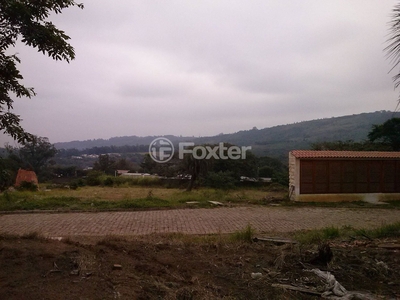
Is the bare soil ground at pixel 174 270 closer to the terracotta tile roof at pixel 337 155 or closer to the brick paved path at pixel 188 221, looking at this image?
the brick paved path at pixel 188 221

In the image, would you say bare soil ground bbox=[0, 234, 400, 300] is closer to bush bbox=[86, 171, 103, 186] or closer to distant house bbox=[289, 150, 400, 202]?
distant house bbox=[289, 150, 400, 202]

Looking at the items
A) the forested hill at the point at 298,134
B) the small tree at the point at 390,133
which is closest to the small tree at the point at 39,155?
the forested hill at the point at 298,134

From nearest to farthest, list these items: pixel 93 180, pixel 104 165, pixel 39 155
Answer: pixel 93 180
pixel 39 155
pixel 104 165

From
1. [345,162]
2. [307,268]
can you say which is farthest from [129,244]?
[345,162]

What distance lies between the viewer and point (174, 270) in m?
4.55

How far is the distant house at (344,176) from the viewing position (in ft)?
55.1

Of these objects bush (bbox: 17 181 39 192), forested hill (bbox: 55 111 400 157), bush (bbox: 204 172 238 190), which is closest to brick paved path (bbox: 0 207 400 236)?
bush (bbox: 17 181 39 192)

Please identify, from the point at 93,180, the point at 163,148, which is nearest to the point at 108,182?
the point at 93,180

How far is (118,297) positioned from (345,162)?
15.9 meters

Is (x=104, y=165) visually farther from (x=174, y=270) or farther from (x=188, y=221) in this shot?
(x=174, y=270)

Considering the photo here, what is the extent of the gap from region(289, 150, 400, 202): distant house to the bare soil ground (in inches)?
436

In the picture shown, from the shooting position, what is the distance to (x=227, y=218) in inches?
446

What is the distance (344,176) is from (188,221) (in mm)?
9912
